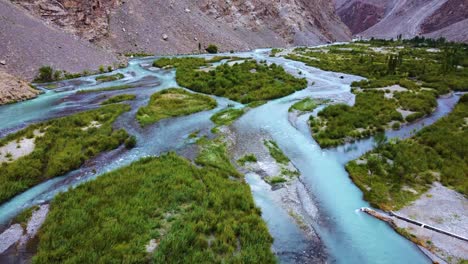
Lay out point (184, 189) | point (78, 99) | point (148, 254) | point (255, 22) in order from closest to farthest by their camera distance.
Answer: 1. point (148, 254)
2. point (184, 189)
3. point (78, 99)
4. point (255, 22)

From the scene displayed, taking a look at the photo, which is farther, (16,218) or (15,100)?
(15,100)

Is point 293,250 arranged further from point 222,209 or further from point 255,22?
point 255,22

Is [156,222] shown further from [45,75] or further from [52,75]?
[52,75]

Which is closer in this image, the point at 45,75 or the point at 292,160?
the point at 292,160

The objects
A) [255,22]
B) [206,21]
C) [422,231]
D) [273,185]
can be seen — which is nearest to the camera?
[422,231]

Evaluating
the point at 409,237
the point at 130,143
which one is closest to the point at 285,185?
the point at 409,237

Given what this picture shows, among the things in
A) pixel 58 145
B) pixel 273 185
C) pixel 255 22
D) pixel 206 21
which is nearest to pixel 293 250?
pixel 273 185
